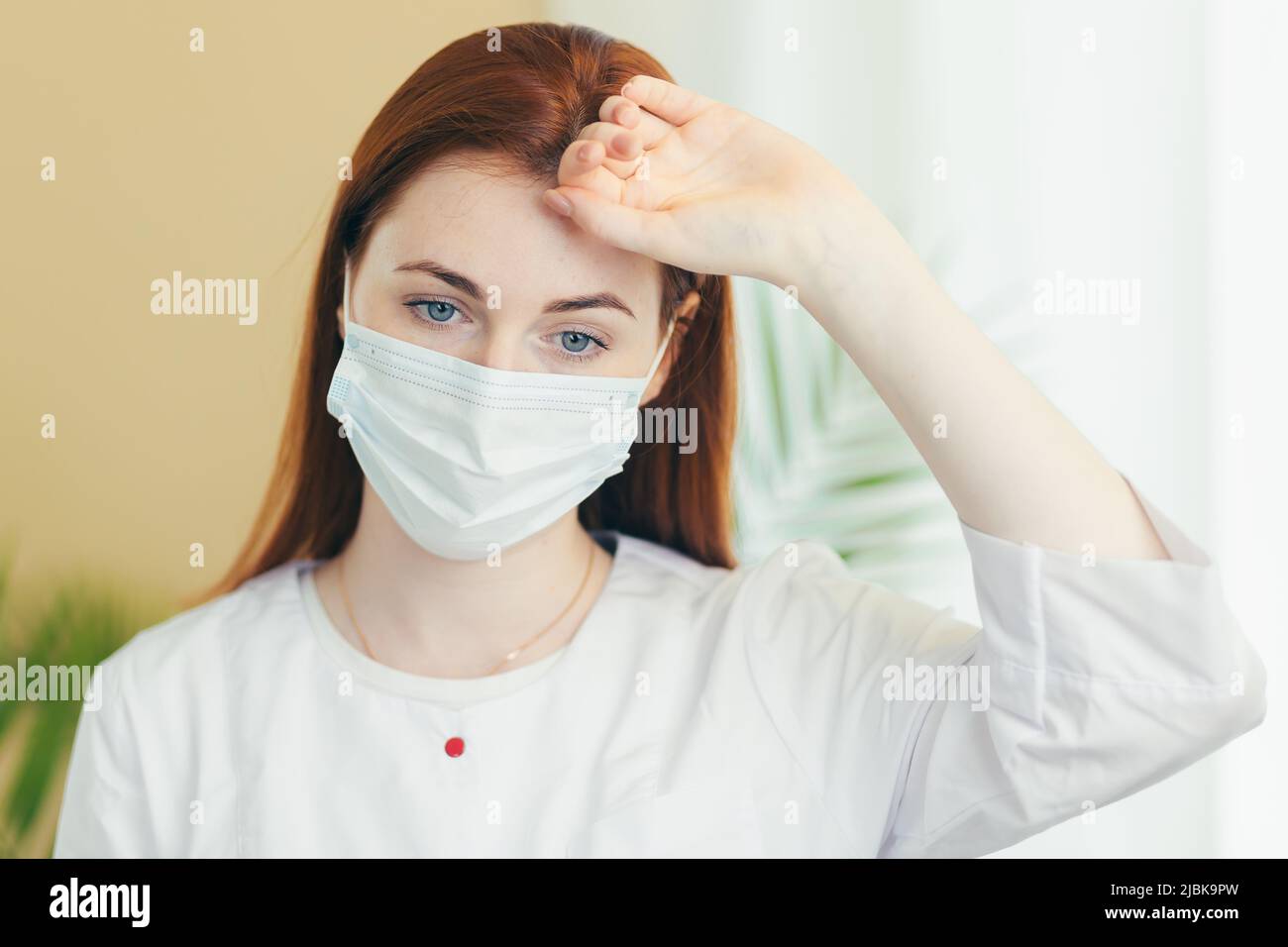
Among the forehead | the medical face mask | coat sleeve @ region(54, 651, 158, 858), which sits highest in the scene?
the forehead

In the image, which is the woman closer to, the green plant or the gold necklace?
the gold necklace

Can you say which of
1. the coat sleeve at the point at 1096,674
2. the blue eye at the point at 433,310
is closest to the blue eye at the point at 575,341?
the blue eye at the point at 433,310

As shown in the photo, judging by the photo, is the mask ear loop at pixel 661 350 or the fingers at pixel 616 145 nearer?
the fingers at pixel 616 145

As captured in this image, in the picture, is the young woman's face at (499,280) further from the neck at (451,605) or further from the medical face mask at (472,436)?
the neck at (451,605)

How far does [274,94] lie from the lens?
6.93 ft

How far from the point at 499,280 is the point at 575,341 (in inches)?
4.5

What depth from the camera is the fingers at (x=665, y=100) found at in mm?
1158

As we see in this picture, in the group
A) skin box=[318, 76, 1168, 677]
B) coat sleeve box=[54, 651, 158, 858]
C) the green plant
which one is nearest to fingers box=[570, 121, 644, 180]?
skin box=[318, 76, 1168, 677]

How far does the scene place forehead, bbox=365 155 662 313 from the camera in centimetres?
115

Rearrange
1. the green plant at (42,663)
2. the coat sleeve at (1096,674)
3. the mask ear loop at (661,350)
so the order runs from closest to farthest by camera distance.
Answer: the coat sleeve at (1096,674) → the mask ear loop at (661,350) → the green plant at (42,663)
